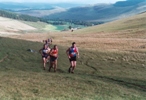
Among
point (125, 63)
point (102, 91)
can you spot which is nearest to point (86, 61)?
point (125, 63)

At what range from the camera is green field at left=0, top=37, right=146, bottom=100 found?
23.9m

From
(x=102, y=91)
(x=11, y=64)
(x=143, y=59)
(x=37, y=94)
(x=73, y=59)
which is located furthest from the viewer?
(x=143, y=59)

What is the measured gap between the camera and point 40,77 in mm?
28469

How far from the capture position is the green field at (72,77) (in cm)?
2386

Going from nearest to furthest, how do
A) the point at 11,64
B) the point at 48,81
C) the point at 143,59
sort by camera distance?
the point at 48,81 → the point at 11,64 → the point at 143,59

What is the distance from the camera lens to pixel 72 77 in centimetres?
2923

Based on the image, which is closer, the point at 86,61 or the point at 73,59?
the point at 73,59

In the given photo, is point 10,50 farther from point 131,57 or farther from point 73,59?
point 131,57

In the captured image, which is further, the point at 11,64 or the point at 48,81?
the point at 11,64

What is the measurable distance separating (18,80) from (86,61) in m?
15.8

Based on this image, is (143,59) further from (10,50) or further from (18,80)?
(18,80)

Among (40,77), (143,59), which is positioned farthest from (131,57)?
(40,77)

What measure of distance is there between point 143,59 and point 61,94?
2433 cm

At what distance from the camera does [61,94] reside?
23.7 meters
